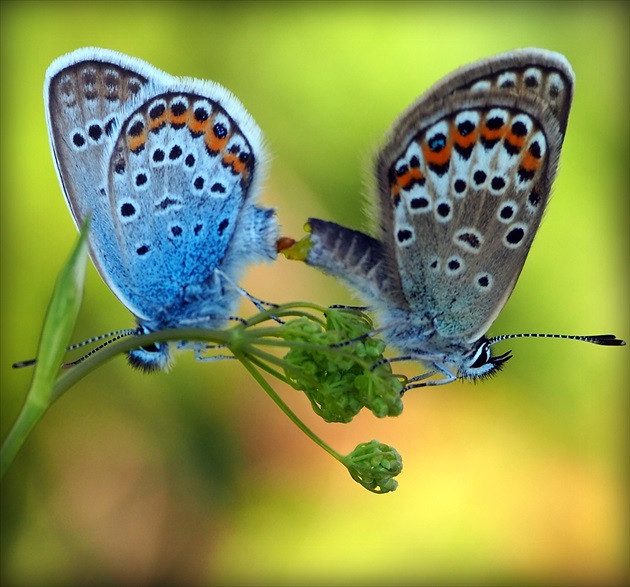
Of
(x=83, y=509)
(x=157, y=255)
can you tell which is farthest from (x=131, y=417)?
(x=157, y=255)

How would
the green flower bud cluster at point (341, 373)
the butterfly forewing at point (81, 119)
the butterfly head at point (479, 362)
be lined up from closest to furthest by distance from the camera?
the green flower bud cluster at point (341, 373)
the butterfly forewing at point (81, 119)
the butterfly head at point (479, 362)

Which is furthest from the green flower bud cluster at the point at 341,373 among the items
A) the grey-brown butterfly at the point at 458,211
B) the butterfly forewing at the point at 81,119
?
the butterfly forewing at the point at 81,119

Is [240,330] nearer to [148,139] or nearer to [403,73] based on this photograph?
[148,139]

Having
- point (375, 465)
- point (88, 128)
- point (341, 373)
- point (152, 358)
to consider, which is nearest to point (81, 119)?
point (88, 128)

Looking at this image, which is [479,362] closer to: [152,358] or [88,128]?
[152,358]

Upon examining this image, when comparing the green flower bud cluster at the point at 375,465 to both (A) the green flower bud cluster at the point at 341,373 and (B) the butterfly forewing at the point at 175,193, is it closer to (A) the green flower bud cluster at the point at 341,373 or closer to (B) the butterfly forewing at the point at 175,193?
(A) the green flower bud cluster at the point at 341,373

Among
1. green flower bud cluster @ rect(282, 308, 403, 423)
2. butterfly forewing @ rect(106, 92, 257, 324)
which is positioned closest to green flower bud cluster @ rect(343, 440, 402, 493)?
green flower bud cluster @ rect(282, 308, 403, 423)

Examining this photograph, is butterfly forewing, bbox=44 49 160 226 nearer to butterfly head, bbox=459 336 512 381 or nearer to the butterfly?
the butterfly
